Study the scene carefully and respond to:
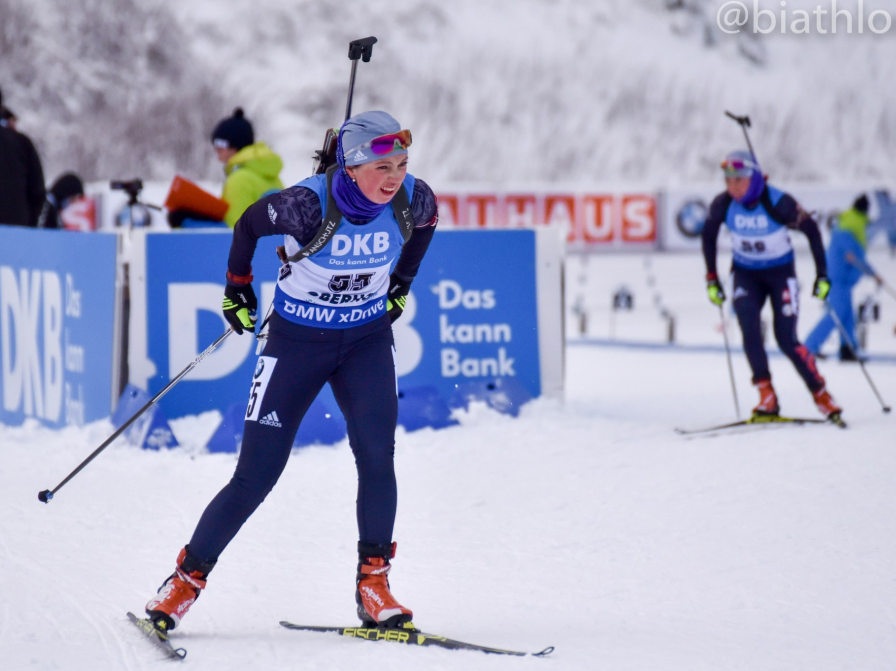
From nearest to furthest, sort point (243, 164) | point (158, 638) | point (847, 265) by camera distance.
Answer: point (158, 638), point (243, 164), point (847, 265)

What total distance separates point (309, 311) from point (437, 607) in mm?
1185

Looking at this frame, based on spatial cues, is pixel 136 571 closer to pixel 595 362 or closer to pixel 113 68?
pixel 595 362

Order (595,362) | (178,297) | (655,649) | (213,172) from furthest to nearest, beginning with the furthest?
1. (213,172)
2. (595,362)
3. (178,297)
4. (655,649)

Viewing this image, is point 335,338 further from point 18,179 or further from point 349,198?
point 18,179

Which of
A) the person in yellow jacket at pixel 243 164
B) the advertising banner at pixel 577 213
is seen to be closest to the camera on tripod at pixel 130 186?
the person in yellow jacket at pixel 243 164

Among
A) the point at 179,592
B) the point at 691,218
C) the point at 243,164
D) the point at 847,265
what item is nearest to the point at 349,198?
the point at 179,592

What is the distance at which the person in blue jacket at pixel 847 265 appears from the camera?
11.1 meters

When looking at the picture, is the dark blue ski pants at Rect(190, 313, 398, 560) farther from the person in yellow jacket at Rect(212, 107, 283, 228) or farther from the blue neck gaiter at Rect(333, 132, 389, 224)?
the person in yellow jacket at Rect(212, 107, 283, 228)

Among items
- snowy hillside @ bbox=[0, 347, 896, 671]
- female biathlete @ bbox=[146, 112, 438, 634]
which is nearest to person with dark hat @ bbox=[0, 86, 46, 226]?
snowy hillside @ bbox=[0, 347, 896, 671]

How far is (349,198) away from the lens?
3215 mm

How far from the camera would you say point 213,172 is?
41.1 meters

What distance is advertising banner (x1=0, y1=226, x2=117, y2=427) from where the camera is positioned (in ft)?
22.4

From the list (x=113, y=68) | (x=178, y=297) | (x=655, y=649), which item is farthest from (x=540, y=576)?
(x=113, y=68)

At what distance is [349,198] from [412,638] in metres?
1.37
